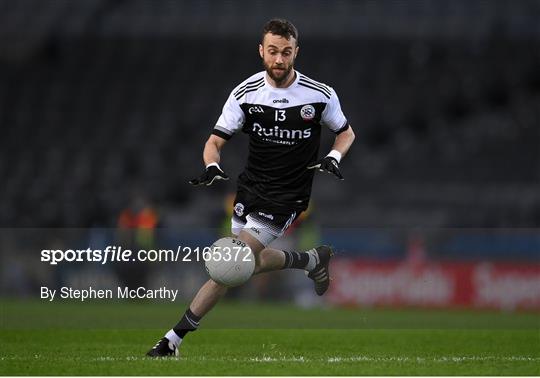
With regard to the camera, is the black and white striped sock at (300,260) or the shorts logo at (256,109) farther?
the black and white striped sock at (300,260)

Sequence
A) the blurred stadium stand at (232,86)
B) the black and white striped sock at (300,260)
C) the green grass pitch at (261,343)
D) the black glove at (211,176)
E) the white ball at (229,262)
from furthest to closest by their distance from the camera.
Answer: the blurred stadium stand at (232,86) → the black and white striped sock at (300,260) → the white ball at (229,262) → the black glove at (211,176) → the green grass pitch at (261,343)

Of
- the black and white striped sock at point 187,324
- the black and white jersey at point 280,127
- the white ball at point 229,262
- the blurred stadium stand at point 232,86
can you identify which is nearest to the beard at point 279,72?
the black and white jersey at point 280,127

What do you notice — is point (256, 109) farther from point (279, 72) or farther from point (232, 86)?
point (232, 86)

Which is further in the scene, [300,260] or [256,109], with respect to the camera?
[300,260]

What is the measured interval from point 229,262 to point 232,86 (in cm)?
2039

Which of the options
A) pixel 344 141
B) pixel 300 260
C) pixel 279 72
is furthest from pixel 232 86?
pixel 279 72

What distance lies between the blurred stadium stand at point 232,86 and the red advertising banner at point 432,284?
20.7ft

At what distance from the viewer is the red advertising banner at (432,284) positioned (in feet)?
56.7

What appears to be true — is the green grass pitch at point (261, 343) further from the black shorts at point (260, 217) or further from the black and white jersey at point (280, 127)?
the black and white jersey at point (280, 127)

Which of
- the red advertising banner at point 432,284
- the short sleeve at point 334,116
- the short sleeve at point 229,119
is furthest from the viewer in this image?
the red advertising banner at point 432,284

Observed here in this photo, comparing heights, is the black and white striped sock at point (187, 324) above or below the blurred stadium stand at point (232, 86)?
above

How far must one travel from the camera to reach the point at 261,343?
978 centimetres

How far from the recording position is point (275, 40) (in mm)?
8094

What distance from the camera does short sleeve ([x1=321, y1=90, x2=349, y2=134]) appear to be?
8531mm
